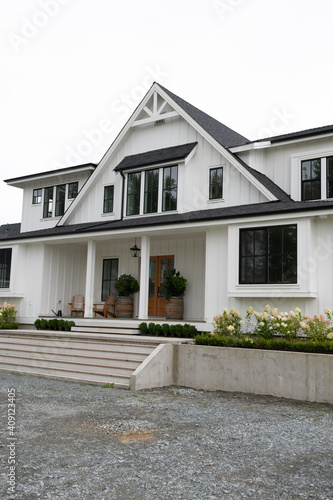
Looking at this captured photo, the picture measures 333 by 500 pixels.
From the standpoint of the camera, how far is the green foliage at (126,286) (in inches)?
635

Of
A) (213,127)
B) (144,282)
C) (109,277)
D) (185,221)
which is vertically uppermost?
(213,127)

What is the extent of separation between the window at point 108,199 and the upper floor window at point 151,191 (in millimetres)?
1940

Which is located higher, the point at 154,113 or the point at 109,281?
the point at 154,113

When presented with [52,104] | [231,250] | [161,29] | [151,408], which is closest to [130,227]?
[231,250]

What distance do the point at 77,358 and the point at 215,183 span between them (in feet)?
22.9

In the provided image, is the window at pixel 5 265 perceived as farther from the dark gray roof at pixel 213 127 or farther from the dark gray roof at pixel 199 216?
the dark gray roof at pixel 213 127

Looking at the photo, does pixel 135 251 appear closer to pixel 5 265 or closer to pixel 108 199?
pixel 108 199

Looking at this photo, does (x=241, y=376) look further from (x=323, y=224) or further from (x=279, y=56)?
(x=279, y=56)

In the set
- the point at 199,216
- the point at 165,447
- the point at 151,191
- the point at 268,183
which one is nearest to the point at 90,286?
the point at 151,191

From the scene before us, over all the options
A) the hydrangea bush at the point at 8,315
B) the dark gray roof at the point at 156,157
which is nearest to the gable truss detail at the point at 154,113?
the dark gray roof at the point at 156,157

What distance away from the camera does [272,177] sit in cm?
1502

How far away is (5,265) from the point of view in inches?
687

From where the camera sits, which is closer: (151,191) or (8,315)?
(151,191)

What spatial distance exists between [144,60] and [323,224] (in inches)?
352
